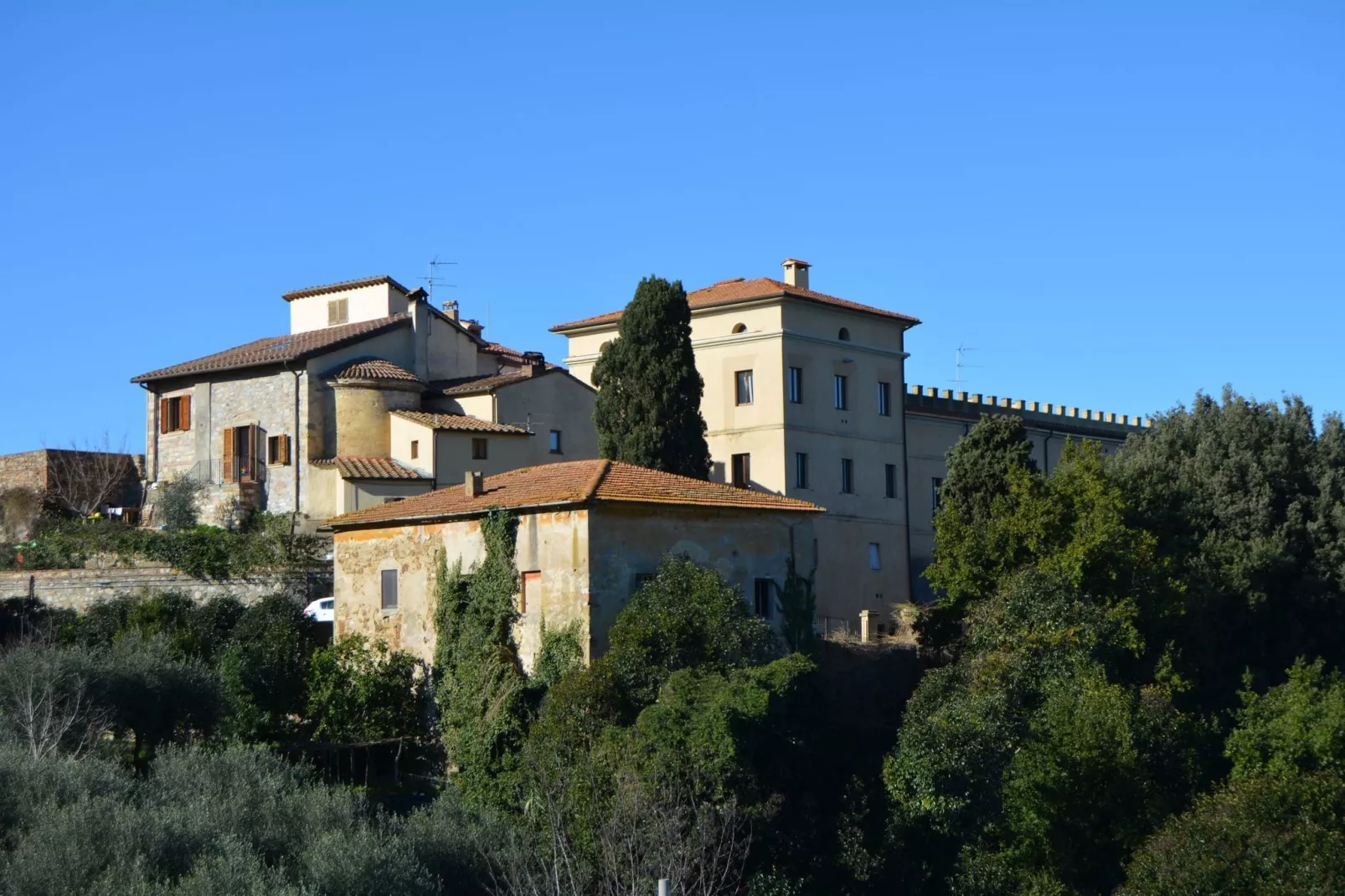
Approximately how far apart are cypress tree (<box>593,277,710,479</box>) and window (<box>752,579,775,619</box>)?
867 cm

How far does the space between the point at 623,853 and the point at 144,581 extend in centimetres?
2084

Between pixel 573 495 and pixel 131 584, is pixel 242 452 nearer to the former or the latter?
pixel 131 584

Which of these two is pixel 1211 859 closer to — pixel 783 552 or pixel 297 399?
pixel 783 552

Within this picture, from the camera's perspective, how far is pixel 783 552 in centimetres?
3559

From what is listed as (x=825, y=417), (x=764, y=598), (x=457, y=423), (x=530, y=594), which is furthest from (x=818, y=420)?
(x=530, y=594)

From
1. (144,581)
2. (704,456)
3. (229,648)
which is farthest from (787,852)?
(144,581)

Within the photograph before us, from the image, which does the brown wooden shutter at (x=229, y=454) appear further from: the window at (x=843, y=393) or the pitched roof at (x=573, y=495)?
the window at (x=843, y=393)

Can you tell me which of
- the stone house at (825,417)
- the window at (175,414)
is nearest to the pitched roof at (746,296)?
the stone house at (825,417)

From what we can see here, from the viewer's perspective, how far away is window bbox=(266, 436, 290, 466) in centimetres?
4669

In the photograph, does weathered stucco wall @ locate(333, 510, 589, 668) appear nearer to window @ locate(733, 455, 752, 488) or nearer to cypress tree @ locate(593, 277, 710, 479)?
cypress tree @ locate(593, 277, 710, 479)

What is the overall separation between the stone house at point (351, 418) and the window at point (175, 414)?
0.03 m

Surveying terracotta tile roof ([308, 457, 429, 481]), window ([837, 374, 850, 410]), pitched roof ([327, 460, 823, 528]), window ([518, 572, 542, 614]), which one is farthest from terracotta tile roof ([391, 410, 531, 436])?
window ([518, 572, 542, 614])

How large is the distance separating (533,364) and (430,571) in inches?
542

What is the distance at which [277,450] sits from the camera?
46.9m
